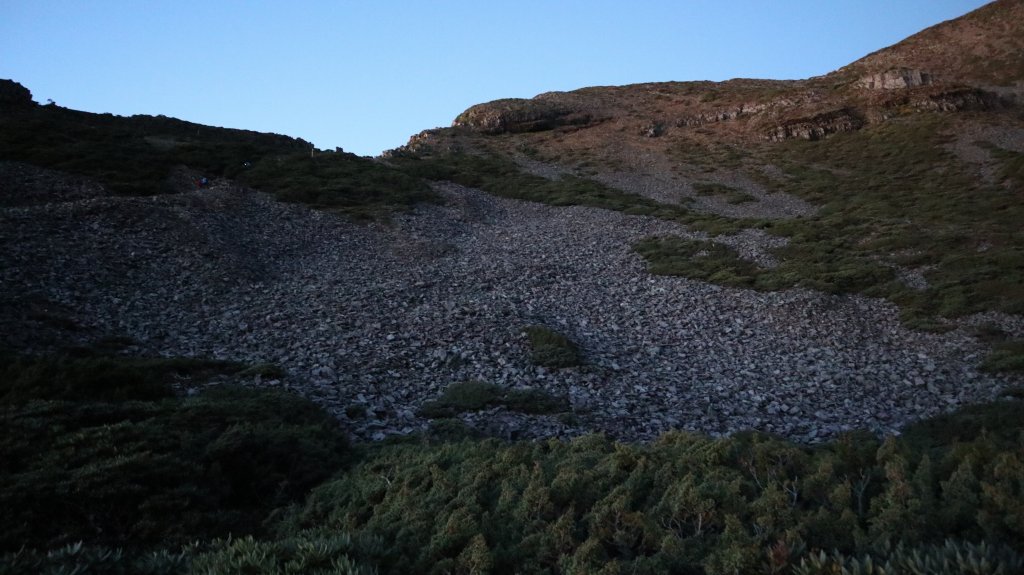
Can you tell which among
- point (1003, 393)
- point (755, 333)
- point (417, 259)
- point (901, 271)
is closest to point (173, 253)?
point (417, 259)

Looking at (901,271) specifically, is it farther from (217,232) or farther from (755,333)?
(217,232)

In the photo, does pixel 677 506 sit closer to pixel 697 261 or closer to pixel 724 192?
pixel 697 261

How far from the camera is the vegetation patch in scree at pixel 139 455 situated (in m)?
7.69

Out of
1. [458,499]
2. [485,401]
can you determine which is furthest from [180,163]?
[458,499]

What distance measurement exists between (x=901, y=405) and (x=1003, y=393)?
255cm

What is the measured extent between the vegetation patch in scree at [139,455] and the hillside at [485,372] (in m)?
0.05

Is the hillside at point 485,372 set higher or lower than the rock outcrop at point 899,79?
lower

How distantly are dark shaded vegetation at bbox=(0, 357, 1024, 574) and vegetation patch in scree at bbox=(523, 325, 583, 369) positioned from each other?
6.78 m

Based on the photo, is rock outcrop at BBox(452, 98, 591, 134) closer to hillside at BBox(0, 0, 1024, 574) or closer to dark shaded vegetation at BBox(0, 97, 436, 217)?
dark shaded vegetation at BBox(0, 97, 436, 217)

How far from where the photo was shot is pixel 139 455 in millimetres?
8727

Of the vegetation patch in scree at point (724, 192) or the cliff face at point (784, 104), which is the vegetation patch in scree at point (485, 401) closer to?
the vegetation patch in scree at point (724, 192)

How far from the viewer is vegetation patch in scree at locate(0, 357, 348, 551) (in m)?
7.69

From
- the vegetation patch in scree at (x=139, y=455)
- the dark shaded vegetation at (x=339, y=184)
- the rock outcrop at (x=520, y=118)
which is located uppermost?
the rock outcrop at (x=520, y=118)

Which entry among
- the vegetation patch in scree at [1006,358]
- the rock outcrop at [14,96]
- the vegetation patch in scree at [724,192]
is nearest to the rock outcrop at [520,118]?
the vegetation patch in scree at [724,192]
